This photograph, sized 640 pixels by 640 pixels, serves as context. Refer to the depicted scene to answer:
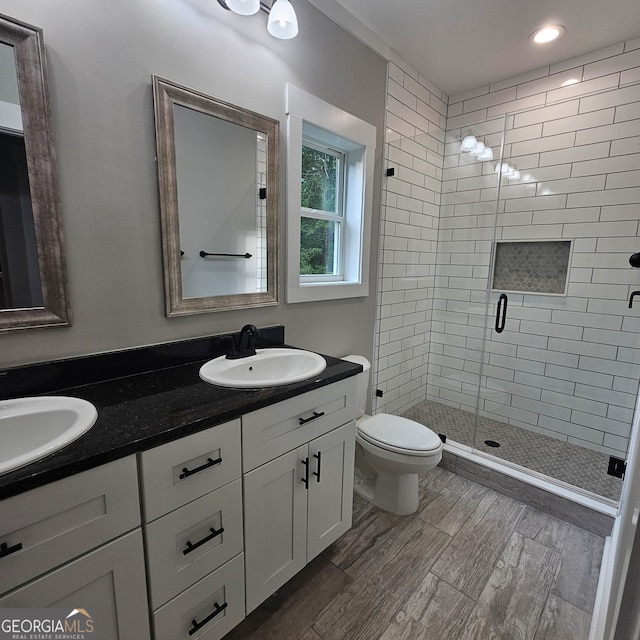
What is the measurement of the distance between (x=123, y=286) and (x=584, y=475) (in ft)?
8.80

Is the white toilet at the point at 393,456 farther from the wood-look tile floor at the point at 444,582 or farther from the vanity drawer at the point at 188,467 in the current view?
the vanity drawer at the point at 188,467

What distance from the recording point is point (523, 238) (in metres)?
2.51

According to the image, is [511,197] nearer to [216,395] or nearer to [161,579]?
[216,395]

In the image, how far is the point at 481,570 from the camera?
4.95 ft

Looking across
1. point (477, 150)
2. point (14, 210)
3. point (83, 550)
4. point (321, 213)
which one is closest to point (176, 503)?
point (83, 550)

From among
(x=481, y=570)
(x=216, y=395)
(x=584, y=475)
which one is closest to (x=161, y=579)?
A: (x=216, y=395)

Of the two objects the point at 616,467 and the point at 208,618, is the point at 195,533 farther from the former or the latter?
the point at 616,467

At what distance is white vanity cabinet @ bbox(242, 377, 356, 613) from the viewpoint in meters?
1.13

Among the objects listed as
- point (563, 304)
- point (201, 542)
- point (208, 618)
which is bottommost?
point (208, 618)

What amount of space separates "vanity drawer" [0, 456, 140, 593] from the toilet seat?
48.2 inches

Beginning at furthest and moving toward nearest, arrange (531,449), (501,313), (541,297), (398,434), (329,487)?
(501,313)
(541,297)
(531,449)
(398,434)
(329,487)

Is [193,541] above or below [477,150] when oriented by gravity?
below

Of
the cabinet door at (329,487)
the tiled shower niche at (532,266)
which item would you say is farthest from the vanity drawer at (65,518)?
the tiled shower niche at (532,266)

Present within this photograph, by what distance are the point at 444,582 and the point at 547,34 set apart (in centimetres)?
293
